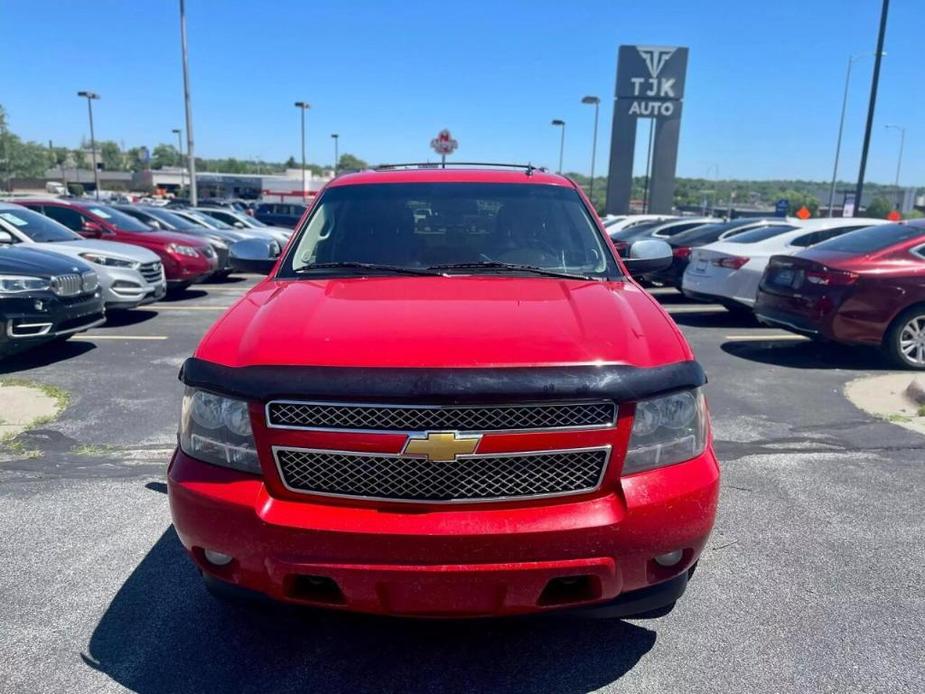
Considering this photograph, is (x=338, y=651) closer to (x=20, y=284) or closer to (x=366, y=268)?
(x=366, y=268)

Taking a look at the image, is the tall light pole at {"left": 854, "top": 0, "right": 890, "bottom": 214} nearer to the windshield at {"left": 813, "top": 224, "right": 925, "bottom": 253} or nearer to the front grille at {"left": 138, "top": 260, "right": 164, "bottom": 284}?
the windshield at {"left": 813, "top": 224, "right": 925, "bottom": 253}

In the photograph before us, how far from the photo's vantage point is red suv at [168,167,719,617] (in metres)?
2.23

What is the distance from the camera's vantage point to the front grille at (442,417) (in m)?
2.27

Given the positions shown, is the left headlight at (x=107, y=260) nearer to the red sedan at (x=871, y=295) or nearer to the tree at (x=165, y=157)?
the red sedan at (x=871, y=295)

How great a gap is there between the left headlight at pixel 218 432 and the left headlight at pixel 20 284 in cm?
535

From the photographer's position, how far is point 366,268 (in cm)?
344

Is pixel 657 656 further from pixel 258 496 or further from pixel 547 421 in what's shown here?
pixel 258 496

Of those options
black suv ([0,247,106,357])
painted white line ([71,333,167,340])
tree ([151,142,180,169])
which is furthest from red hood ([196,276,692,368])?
tree ([151,142,180,169])

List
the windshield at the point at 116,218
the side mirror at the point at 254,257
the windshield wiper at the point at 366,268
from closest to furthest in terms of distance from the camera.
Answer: the windshield wiper at the point at 366,268 < the side mirror at the point at 254,257 < the windshield at the point at 116,218

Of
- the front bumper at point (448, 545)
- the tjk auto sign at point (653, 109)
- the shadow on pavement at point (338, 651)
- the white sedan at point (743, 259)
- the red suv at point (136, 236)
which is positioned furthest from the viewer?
the tjk auto sign at point (653, 109)

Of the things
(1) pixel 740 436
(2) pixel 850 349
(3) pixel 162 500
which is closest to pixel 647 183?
(2) pixel 850 349

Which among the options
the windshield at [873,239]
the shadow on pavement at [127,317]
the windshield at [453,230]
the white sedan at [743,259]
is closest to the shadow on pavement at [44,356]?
the shadow on pavement at [127,317]

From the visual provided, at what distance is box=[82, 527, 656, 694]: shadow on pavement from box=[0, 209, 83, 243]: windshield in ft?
26.4

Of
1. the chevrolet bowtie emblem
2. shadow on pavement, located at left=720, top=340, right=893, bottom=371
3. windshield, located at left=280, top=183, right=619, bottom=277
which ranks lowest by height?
shadow on pavement, located at left=720, top=340, right=893, bottom=371
